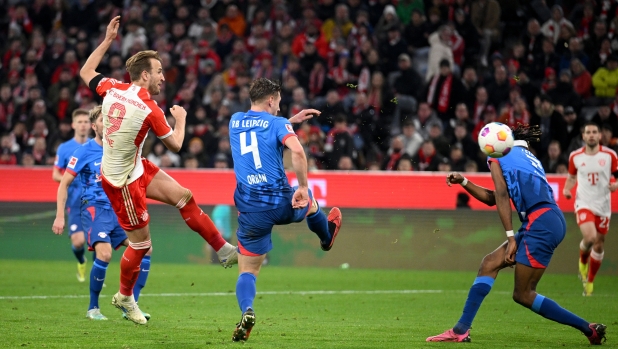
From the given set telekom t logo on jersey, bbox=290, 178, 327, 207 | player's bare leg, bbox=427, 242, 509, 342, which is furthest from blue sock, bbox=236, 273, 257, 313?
telekom t logo on jersey, bbox=290, 178, 327, 207

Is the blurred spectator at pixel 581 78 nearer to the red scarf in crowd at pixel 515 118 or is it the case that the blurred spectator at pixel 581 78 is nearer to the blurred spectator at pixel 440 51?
the red scarf in crowd at pixel 515 118

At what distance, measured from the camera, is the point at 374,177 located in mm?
15961

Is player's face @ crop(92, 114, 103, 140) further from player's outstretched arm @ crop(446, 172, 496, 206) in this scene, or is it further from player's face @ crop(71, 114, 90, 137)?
player's outstretched arm @ crop(446, 172, 496, 206)

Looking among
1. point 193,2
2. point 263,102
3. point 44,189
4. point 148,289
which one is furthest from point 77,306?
point 193,2

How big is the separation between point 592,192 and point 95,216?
7.32m

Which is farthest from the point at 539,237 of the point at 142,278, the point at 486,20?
the point at 486,20

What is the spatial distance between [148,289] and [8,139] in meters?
8.01

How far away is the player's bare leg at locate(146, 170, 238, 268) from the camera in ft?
26.7

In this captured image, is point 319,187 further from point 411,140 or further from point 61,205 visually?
Result: point 61,205

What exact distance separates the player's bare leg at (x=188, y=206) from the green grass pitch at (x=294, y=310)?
757 millimetres

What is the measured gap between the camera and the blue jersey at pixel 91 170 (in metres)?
9.87

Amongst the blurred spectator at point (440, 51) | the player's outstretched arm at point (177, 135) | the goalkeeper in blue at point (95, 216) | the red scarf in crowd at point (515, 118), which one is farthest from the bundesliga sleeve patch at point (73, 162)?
the blurred spectator at point (440, 51)

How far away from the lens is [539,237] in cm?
747

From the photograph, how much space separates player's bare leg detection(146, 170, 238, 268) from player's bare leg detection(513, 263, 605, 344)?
264 cm
